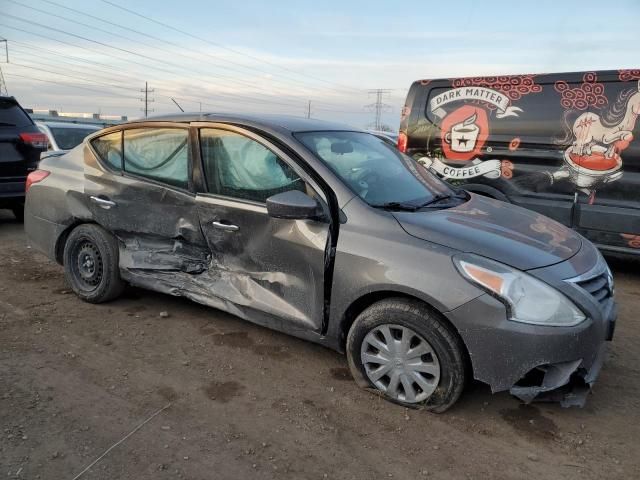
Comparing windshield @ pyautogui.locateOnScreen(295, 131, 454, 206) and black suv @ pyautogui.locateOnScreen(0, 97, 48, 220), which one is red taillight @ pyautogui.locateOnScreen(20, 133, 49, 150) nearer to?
black suv @ pyautogui.locateOnScreen(0, 97, 48, 220)

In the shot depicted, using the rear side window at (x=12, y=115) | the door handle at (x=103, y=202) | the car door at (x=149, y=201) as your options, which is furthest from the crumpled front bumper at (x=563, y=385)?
the rear side window at (x=12, y=115)

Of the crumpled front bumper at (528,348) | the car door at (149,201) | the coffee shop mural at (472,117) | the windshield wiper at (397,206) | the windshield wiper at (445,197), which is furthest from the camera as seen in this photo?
the coffee shop mural at (472,117)

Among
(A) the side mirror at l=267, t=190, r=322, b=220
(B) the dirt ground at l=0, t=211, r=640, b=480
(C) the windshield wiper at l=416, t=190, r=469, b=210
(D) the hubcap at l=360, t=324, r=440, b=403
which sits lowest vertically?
(B) the dirt ground at l=0, t=211, r=640, b=480

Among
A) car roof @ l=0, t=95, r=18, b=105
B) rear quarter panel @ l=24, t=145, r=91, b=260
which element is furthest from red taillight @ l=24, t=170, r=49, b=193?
car roof @ l=0, t=95, r=18, b=105

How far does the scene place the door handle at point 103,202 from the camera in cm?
424

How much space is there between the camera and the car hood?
288 cm

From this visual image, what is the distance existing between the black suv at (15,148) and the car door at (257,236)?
4667 mm

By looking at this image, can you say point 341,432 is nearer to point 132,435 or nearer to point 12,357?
point 132,435

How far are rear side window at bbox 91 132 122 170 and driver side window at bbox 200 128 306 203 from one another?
0.93m

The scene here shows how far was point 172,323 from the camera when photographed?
4211 millimetres

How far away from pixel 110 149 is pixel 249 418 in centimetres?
264

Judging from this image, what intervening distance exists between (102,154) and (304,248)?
2.19 meters

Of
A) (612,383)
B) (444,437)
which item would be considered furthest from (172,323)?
(612,383)

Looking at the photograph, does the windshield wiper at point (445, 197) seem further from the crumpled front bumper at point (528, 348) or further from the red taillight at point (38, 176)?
the red taillight at point (38, 176)
